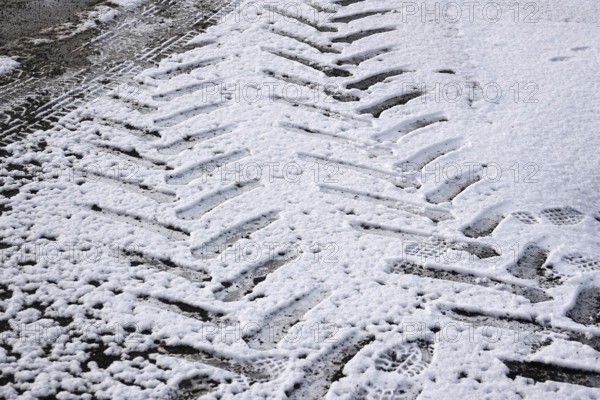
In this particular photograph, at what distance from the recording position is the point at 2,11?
718cm

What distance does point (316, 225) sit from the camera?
Result: 15.4 ft

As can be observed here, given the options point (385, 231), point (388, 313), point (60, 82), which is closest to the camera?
Result: point (388, 313)

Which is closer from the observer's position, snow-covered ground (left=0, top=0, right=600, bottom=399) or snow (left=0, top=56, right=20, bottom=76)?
snow-covered ground (left=0, top=0, right=600, bottom=399)

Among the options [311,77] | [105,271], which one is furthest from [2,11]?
[105,271]

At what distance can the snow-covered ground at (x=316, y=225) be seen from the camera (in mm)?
3740

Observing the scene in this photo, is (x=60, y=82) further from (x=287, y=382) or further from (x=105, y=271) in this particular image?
(x=287, y=382)

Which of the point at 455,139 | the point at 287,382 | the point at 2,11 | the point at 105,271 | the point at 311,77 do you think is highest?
the point at 2,11

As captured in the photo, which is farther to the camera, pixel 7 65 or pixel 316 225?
pixel 7 65

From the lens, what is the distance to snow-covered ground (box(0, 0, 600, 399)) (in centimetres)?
374

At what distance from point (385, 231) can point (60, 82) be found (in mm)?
3150

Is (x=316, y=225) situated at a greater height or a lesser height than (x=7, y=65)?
lesser

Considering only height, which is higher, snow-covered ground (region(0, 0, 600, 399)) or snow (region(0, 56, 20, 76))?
snow (region(0, 56, 20, 76))

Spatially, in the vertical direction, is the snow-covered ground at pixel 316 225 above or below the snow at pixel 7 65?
below

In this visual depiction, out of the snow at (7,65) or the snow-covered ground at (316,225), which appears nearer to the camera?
the snow-covered ground at (316,225)
